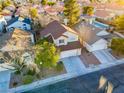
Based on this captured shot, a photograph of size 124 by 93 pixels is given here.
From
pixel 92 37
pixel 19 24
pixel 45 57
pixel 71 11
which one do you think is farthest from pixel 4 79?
pixel 71 11

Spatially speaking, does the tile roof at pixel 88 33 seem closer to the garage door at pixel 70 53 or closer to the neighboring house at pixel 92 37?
the neighboring house at pixel 92 37

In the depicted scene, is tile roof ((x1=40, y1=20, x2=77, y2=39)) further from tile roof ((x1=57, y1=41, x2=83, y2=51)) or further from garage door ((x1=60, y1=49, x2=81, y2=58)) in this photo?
garage door ((x1=60, y1=49, x2=81, y2=58))

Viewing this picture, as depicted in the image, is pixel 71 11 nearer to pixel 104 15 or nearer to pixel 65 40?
pixel 104 15

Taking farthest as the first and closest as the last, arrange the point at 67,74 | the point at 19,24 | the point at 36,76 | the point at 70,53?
1. the point at 19,24
2. the point at 70,53
3. the point at 67,74
4. the point at 36,76

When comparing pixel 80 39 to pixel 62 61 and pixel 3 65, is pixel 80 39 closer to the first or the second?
pixel 62 61

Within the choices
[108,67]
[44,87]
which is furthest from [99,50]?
[44,87]

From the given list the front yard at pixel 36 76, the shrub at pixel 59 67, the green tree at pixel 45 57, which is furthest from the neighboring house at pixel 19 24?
the green tree at pixel 45 57
